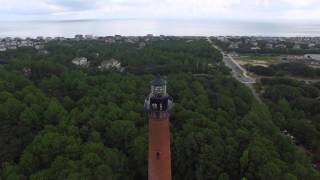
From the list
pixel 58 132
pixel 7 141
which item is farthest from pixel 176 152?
pixel 7 141

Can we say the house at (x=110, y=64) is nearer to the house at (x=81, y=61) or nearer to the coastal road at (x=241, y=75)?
the house at (x=81, y=61)

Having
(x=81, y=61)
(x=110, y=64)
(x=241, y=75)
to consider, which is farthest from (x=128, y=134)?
(x=81, y=61)

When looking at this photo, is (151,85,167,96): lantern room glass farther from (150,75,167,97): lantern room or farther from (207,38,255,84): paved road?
(207,38,255,84): paved road

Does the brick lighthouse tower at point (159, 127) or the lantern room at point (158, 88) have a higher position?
the lantern room at point (158, 88)

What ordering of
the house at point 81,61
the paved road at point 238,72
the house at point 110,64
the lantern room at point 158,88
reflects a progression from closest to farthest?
1. the lantern room at point 158,88
2. the paved road at point 238,72
3. the house at point 110,64
4. the house at point 81,61

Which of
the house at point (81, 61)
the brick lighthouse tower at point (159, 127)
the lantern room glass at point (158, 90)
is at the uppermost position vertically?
the lantern room glass at point (158, 90)

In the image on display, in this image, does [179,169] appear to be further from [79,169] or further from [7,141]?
[7,141]

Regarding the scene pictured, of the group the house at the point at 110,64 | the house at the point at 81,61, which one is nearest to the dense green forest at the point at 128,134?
the house at the point at 110,64
